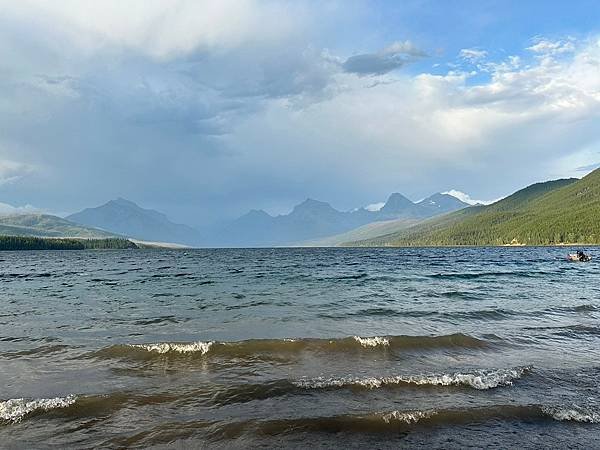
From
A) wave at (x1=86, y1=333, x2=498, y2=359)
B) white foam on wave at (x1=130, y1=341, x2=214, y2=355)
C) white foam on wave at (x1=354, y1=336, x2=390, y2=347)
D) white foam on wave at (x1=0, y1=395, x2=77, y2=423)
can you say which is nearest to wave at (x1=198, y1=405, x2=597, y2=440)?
white foam on wave at (x1=0, y1=395, x2=77, y2=423)

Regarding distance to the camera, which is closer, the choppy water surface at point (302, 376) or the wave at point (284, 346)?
the choppy water surface at point (302, 376)

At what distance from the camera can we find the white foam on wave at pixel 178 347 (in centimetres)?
1901

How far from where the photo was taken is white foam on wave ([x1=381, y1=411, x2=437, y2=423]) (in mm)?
11609

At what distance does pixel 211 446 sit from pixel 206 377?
17.5 feet

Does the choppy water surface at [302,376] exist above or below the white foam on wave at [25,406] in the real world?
below

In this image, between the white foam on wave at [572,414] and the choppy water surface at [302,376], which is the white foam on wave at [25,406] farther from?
the white foam on wave at [572,414]

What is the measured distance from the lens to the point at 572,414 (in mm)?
11883

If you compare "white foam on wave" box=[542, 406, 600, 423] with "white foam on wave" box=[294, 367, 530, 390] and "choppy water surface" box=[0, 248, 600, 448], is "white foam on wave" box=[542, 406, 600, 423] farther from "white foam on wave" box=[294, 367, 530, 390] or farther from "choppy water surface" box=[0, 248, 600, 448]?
"white foam on wave" box=[294, 367, 530, 390]

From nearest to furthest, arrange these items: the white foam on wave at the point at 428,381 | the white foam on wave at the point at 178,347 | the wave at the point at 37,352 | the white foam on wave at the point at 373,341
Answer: the white foam on wave at the point at 428,381
the wave at the point at 37,352
the white foam on wave at the point at 178,347
the white foam on wave at the point at 373,341

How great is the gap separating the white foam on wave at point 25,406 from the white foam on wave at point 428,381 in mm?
7200

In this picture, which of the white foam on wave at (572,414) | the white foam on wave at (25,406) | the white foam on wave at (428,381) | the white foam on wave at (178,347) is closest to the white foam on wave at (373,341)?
the white foam on wave at (428,381)

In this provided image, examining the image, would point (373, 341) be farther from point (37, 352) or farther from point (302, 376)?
point (37, 352)

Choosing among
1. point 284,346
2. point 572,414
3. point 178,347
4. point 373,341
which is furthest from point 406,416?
point 178,347

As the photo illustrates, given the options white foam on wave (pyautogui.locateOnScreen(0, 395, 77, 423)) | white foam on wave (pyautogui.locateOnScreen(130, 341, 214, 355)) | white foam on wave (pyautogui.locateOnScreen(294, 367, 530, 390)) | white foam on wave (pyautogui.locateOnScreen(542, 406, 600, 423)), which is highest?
white foam on wave (pyautogui.locateOnScreen(0, 395, 77, 423))
